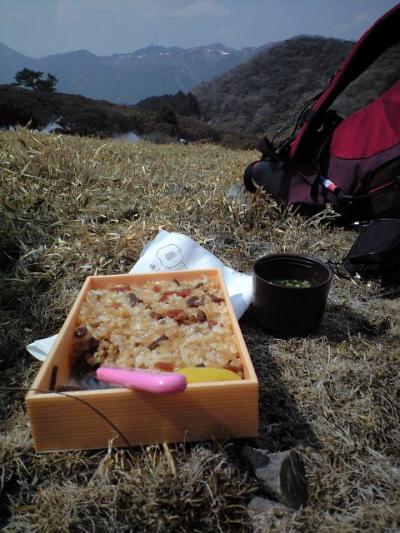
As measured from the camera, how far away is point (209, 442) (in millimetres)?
1242

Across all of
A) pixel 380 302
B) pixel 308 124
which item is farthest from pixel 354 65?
pixel 380 302

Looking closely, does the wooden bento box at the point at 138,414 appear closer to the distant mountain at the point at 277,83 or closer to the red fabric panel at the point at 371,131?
the red fabric panel at the point at 371,131

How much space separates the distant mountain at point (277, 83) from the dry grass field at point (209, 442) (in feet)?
77.9

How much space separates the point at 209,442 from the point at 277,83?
40.3 meters

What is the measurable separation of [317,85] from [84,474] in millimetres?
37375

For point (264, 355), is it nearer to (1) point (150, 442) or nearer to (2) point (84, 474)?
(1) point (150, 442)

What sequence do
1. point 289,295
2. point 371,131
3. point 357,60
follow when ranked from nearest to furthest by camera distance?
point 289,295, point 371,131, point 357,60

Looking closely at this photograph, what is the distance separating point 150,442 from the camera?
1.24m

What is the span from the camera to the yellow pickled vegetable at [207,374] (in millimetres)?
1209

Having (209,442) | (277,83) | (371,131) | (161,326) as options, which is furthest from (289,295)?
(277,83)

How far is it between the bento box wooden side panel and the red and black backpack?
6.00 ft

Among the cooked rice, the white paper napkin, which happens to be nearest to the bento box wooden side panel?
the cooked rice

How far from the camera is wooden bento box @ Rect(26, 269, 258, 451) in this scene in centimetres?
114

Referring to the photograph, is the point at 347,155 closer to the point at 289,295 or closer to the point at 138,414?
the point at 289,295
